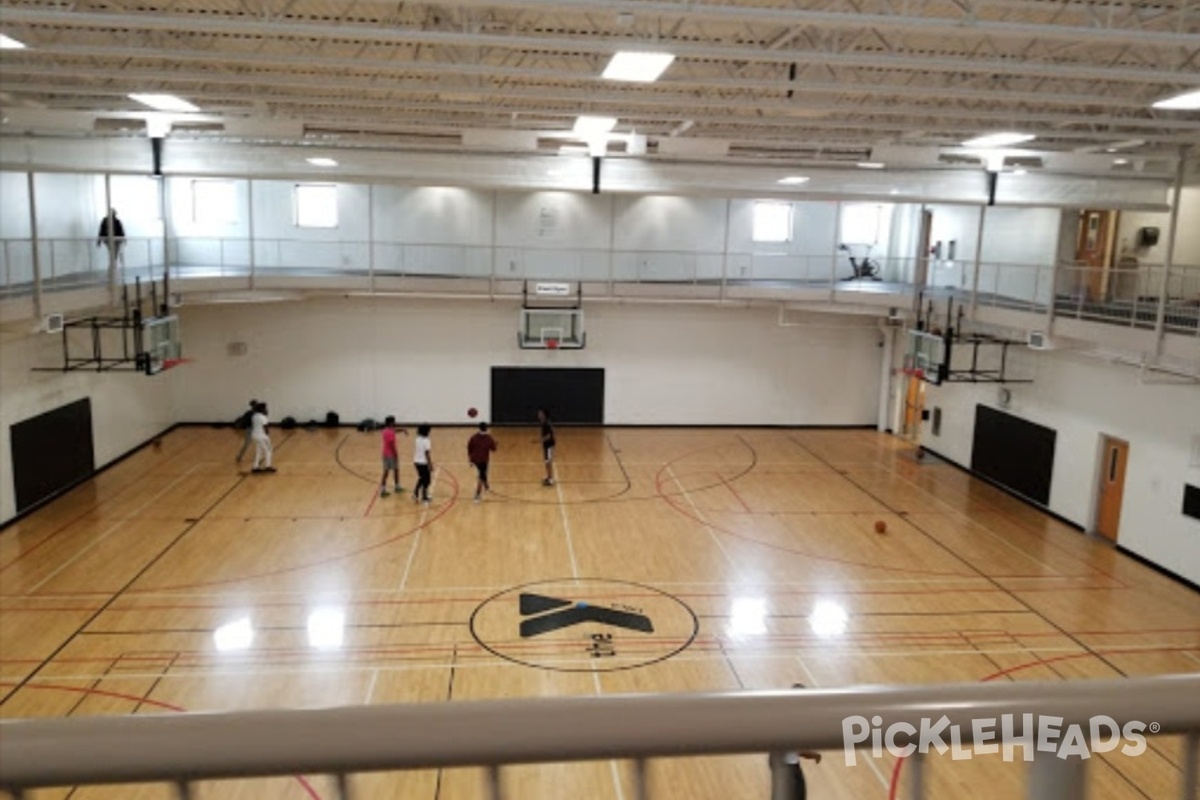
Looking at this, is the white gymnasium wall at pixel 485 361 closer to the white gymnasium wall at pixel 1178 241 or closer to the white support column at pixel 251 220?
the white support column at pixel 251 220

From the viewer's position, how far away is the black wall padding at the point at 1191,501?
1530 centimetres

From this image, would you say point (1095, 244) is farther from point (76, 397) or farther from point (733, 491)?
point (76, 397)

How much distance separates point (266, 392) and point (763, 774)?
2577 cm

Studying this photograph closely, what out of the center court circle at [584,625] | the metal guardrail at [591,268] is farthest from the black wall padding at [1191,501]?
the center court circle at [584,625]

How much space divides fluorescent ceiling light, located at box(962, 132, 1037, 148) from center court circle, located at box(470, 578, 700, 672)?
333 inches

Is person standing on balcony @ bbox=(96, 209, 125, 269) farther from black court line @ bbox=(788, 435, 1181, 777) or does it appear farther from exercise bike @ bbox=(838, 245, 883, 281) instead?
exercise bike @ bbox=(838, 245, 883, 281)

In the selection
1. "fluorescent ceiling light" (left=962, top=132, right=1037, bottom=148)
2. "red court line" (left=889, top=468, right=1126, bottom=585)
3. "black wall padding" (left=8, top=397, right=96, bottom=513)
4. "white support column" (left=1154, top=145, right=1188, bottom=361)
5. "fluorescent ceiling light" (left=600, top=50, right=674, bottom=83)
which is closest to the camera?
"fluorescent ceiling light" (left=600, top=50, right=674, bottom=83)

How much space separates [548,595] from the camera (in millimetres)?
13781

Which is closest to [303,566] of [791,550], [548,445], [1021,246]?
[548,445]

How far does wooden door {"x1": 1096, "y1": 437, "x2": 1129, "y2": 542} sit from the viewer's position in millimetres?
17344

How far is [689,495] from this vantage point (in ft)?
64.5

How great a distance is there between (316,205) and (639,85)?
1627 cm

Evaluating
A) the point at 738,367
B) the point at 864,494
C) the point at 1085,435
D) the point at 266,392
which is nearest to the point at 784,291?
the point at 738,367

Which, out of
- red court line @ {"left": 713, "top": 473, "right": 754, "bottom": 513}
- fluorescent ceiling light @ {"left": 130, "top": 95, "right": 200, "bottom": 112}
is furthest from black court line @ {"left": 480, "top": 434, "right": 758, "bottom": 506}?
fluorescent ceiling light @ {"left": 130, "top": 95, "right": 200, "bottom": 112}
